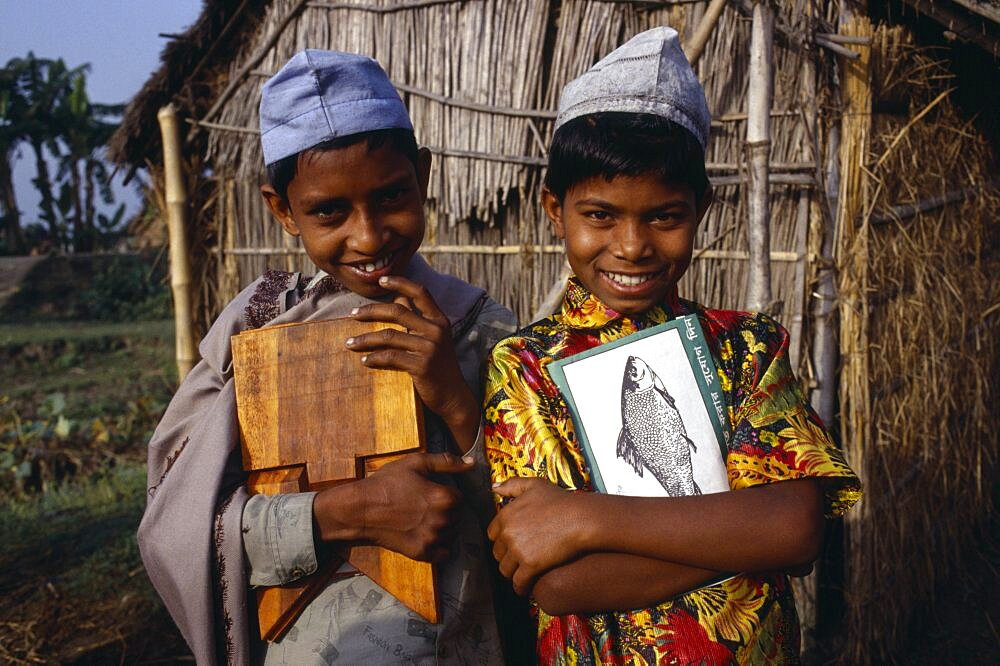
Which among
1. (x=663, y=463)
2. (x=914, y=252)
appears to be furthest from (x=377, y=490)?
(x=914, y=252)

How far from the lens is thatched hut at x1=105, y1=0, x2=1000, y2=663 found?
3.01 m

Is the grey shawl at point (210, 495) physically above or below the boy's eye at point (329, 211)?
below

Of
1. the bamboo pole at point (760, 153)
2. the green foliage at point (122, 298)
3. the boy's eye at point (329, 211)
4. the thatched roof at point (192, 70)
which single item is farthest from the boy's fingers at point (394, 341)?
the green foliage at point (122, 298)

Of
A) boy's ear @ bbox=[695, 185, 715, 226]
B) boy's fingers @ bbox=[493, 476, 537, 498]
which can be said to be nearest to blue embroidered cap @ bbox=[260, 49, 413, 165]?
boy's ear @ bbox=[695, 185, 715, 226]

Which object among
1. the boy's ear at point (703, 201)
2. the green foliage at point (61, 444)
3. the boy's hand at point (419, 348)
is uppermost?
the boy's ear at point (703, 201)

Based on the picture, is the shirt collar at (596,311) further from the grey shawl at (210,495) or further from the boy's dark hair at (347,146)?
Result: the boy's dark hair at (347,146)

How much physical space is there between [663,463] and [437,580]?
1.57ft

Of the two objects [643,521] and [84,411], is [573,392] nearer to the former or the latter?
[643,521]

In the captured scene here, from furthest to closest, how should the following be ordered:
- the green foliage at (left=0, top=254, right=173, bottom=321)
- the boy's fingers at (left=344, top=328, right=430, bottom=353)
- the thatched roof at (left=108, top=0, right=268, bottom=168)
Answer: the green foliage at (left=0, top=254, right=173, bottom=321) → the thatched roof at (left=108, top=0, right=268, bottom=168) → the boy's fingers at (left=344, top=328, right=430, bottom=353)

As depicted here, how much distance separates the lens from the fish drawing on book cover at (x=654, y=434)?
131 centimetres

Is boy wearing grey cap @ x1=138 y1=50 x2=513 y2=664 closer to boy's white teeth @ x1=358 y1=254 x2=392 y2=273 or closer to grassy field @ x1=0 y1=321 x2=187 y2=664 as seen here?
boy's white teeth @ x1=358 y1=254 x2=392 y2=273

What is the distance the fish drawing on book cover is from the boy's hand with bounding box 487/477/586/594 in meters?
0.18

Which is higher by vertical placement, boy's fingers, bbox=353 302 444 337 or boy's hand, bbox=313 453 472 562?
boy's fingers, bbox=353 302 444 337

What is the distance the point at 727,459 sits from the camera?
131 cm
